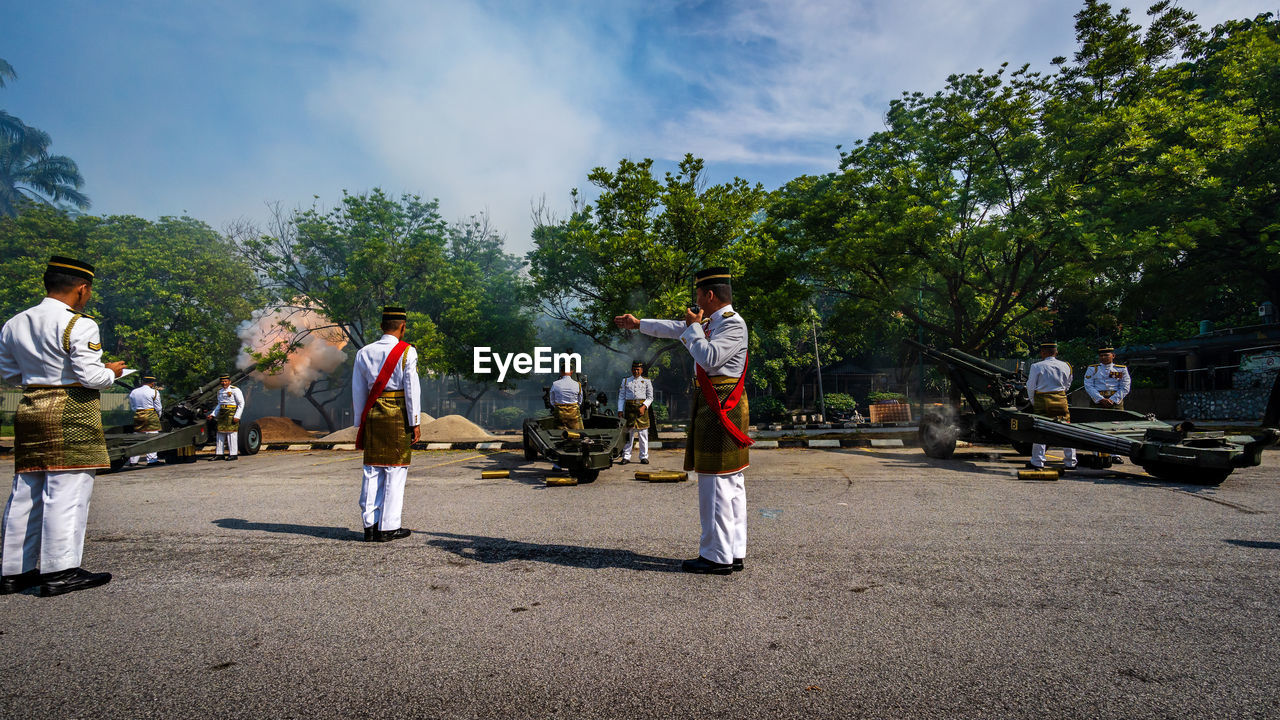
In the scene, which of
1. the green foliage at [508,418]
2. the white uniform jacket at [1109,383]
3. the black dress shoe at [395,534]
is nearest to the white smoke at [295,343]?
the green foliage at [508,418]

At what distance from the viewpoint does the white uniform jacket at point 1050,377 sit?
979cm

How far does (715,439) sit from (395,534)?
2.91 meters

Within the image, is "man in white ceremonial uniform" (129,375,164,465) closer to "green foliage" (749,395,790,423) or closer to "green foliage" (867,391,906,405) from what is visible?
"green foliage" (749,395,790,423)

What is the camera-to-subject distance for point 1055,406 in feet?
32.1

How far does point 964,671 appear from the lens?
2.45m

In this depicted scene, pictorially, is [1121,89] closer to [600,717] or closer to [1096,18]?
[1096,18]

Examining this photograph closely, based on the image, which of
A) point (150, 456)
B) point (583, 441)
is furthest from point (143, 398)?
point (583, 441)

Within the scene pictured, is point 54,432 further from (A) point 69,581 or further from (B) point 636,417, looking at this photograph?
(B) point 636,417

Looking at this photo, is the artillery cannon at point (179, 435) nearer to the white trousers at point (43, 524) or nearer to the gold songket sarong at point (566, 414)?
the gold songket sarong at point (566, 414)

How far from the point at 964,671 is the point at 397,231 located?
29.7 metres

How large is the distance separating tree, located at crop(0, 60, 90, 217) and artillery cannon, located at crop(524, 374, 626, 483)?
53175 millimetres

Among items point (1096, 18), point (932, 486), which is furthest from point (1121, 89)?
point (932, 486)

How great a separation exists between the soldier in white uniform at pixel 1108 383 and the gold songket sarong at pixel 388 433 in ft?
39.1

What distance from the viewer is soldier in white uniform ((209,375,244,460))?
1382 centimetres
